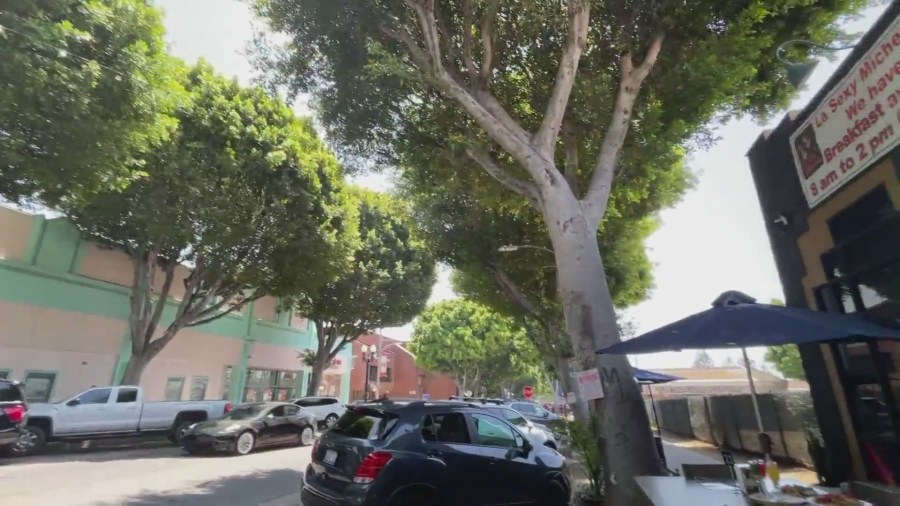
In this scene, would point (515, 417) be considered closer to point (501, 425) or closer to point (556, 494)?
point (556, 494)

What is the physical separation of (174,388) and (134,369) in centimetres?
502

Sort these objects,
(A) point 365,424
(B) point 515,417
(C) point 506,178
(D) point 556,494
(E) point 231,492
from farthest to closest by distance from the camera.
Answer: (B) point 515,417
(C) point 506,178
(E) point 231,492
(D) point 556,494
(A) point 365,424

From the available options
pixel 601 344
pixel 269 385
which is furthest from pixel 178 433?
pixel 601 344

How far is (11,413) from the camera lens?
10.4m

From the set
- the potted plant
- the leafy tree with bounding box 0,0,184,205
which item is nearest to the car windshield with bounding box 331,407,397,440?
the potted plant

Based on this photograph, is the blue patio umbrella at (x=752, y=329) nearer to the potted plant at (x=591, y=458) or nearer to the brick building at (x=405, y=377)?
the potted plant at (x=591, y=458)

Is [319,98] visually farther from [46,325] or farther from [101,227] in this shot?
[46,325]

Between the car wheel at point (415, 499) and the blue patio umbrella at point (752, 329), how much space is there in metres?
2.79

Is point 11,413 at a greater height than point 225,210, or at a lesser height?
lesser

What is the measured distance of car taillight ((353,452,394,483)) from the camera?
518 cm

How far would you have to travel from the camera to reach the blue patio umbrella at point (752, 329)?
15.0 ft

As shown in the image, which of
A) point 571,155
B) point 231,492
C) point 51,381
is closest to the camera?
point 231,492

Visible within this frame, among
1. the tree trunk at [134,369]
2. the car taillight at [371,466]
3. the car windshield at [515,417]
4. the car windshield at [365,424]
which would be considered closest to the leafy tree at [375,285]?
the tree trunk at [134,369]

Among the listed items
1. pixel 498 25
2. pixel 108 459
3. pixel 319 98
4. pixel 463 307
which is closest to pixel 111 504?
pixel 108 459
